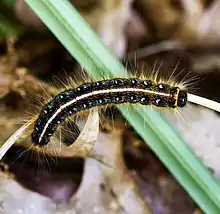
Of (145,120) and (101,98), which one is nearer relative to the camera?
(145,120)

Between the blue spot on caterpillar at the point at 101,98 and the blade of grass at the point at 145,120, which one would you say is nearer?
the blade of grass at the point at 145,120

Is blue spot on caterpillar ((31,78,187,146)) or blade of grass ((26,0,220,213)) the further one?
blue spot on caterpillar ((31,78,187,146))

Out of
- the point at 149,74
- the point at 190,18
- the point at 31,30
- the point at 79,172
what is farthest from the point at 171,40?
the point at 79,172

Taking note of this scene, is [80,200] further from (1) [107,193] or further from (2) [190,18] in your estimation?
(2) [190,18]
